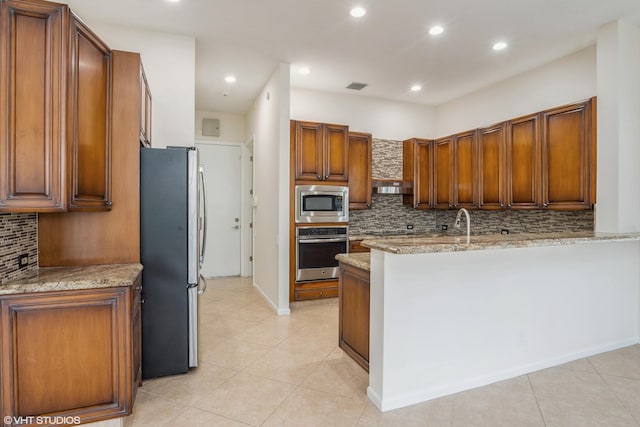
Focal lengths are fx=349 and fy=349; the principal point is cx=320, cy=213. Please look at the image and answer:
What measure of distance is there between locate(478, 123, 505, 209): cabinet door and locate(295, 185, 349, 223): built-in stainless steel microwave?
1.76 m

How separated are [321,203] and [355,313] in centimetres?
217

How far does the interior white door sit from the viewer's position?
6.12 m

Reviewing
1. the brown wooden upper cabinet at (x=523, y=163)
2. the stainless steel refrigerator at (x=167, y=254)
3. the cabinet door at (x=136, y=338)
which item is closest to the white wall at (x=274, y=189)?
the stainless steel refrigerator at (x=167, y=254)

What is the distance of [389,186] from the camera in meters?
5.22

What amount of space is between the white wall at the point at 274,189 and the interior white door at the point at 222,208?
1197mm

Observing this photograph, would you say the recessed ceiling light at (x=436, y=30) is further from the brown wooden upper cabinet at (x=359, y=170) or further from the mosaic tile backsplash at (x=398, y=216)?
the mosaic tile backsplash at (x=398, y=216)

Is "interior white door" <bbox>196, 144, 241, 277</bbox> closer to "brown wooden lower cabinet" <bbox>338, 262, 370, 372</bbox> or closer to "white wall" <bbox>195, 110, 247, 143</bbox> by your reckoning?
"white wall" <bbox>195, 110, 247, 143</bbox>

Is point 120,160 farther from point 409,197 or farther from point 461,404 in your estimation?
point 409,197

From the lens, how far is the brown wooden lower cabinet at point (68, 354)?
5.85 feet

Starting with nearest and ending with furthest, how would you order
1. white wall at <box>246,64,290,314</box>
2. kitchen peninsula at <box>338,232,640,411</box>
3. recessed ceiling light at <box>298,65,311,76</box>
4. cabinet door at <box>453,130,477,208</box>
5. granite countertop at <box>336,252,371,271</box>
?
kitchen peninsula at <box>338,232,640,411</box> → granite countertop at <box>336,252,371,271</box> → white wall at <box>246,64,290,314</box> → recessed ceiling light at <box>298,65,311,76</box> → cabinet door at <box>453,130,477,208</box>

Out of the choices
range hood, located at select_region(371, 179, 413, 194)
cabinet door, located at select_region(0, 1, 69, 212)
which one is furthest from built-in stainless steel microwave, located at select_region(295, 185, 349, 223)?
cabinet door, located at select_region(0, 1, 69, 212)

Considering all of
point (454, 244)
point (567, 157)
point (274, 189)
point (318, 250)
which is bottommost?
point (318, 250)

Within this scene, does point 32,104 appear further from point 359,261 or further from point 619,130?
point 619,130

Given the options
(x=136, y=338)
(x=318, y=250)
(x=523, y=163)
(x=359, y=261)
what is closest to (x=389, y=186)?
(x=318, y=250)
